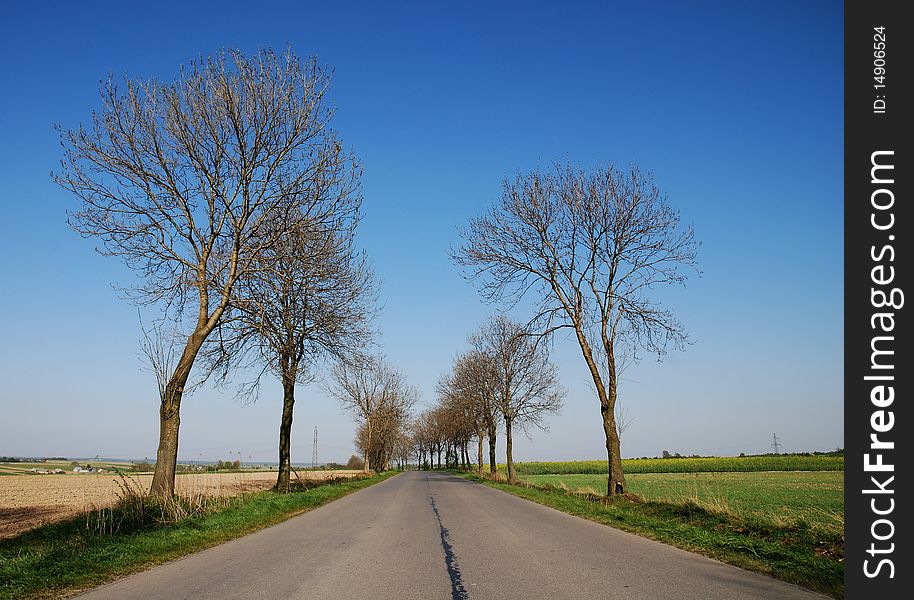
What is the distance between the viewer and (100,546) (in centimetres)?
974

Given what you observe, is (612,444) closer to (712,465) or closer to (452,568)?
(452,568)

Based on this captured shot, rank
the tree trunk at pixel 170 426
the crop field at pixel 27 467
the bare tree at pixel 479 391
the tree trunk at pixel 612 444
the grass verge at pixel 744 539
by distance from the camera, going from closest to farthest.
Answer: the grass verge at pixel 744 539 → the tree trunk at pixel 170 426 → the tree trunk at pixel 612 444 → the bare tree at pixel 479 391 → the crop field at pixel 27 467

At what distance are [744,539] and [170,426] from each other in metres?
13.4

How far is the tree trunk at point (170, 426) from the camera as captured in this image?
15.5m

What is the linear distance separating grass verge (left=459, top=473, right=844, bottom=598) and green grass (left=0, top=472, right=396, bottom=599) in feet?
27.0

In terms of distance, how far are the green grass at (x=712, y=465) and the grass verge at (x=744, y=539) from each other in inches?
2172

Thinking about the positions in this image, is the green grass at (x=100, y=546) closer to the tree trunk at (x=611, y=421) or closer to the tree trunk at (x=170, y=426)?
the tree trunk at (x=170, y=426)

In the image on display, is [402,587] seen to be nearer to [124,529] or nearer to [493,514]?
[124,529]
